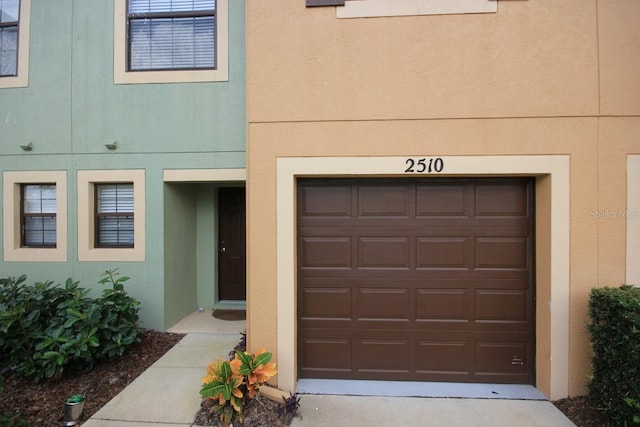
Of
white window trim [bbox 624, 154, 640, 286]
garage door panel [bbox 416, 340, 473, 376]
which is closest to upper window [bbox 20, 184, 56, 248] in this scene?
garage door panel [bbox 416, 340, 473, 376]

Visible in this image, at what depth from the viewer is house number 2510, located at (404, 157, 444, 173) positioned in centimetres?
379

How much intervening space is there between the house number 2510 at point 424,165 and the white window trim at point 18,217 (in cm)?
525

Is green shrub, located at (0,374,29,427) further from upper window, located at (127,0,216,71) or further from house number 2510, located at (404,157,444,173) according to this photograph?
upper window, located at (127,0,216,71)

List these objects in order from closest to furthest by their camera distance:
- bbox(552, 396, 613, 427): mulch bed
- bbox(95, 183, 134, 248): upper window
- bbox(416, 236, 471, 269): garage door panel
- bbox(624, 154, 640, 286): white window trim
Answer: bbox(552, 396, 613, 427): mulch bed < bbox(624, 154, 640, 286): white window trim < bbox(416, 236, 471, 269): garage door panel < bbox(95, 183, 134, 248): upper window

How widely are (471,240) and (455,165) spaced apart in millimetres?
925

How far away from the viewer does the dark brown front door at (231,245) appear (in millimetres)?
6586

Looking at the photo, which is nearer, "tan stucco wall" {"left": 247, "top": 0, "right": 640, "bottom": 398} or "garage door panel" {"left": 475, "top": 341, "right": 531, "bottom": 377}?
"tan stucco wall" {"left": 247, "top": 0, "right": 640, "bottom": 398}

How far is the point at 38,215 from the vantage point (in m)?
5.62

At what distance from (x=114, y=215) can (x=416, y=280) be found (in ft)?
15.5

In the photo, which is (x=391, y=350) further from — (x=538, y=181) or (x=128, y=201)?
(x=128, y=201)

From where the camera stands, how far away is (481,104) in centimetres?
377

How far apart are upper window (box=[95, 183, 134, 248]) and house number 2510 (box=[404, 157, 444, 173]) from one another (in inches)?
171

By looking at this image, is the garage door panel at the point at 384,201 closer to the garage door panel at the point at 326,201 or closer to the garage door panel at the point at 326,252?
the garage door panel at the point at 326,201

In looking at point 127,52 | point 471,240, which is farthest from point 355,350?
point 127,52
